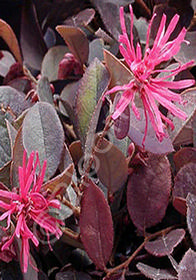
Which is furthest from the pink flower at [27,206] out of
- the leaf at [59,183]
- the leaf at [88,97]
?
the leaf at [88,97]

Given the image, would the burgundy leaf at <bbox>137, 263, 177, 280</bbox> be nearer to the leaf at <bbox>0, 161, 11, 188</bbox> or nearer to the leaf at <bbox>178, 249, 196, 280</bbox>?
the leaf at <bbox>178, 249, 196, 280</bbox>

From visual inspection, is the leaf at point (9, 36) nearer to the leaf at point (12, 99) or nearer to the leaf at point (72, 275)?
the leaf at point (12, 99)

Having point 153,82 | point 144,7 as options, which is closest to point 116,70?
point 153,82

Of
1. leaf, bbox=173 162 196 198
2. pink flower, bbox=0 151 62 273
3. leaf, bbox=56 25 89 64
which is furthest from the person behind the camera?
leaf, bbox=56 25 89 64

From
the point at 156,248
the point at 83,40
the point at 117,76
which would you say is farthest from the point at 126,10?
the point at 156,248

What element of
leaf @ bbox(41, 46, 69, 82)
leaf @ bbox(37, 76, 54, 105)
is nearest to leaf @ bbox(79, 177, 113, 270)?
leaf @ bbox(37, 76, 54, 105)

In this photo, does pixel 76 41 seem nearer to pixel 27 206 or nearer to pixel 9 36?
pixel 9 36
